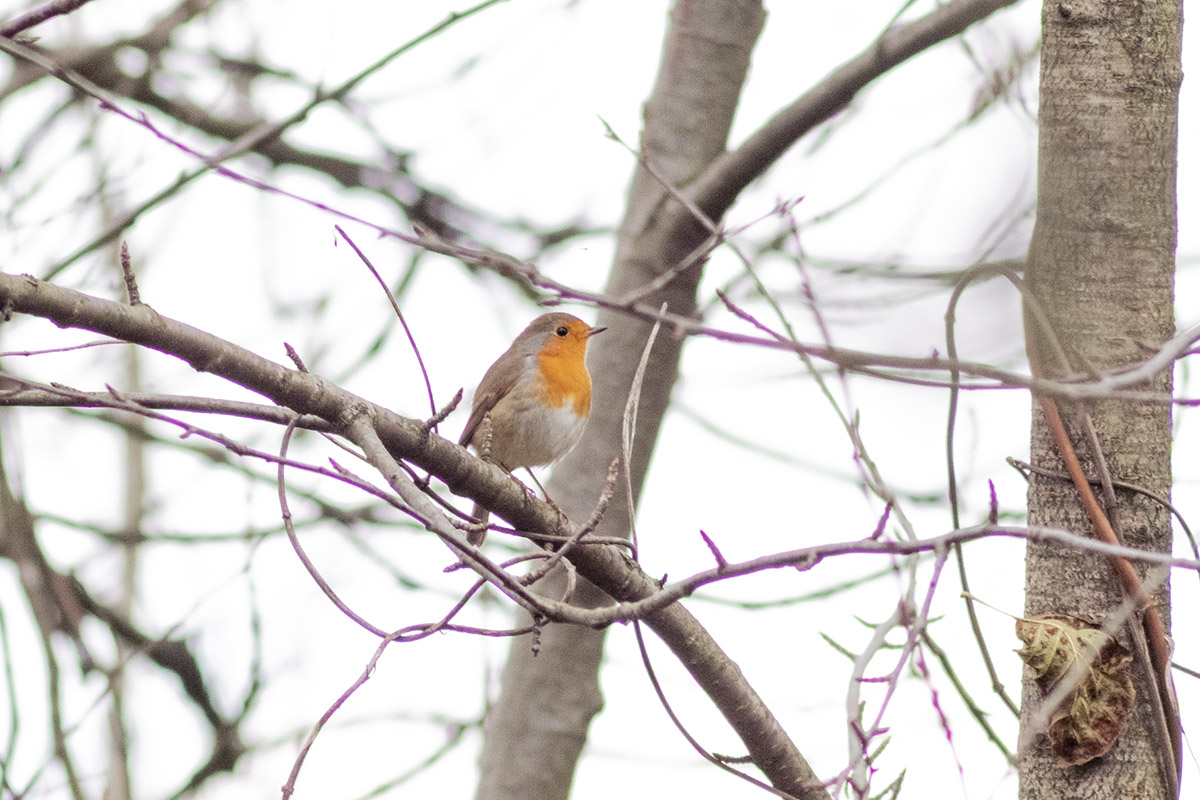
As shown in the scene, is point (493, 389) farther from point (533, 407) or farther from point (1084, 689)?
point (1084, 689)

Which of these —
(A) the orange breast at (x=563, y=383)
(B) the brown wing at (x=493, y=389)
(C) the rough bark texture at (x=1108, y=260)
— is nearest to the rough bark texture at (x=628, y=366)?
(A) the orange breast at (x=563, y=383)

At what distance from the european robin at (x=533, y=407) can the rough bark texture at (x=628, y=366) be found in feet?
0.41

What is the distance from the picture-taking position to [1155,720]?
6.91 ft

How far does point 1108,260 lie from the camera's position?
2.27 metres

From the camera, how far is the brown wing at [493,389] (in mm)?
4645

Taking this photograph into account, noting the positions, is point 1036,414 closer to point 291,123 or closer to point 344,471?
point 344,471

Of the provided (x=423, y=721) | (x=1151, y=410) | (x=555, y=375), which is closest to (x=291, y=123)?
(x=555, y=375)

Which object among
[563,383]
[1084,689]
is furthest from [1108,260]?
[563,383]

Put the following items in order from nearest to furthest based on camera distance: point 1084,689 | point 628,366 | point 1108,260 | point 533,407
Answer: point 1084,689, point 1108,260, point 533,407, point 628,366

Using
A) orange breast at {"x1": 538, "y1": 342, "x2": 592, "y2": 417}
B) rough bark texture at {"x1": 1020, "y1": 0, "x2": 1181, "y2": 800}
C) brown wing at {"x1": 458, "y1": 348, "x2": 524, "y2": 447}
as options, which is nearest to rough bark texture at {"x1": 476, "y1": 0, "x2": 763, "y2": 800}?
orange breast at {"x1": 538, "y1": 342, "x2": 592, "y2": 417}

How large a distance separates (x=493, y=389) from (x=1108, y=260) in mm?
2870

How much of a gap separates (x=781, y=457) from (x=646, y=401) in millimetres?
1255

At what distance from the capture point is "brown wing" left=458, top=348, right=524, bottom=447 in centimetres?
464

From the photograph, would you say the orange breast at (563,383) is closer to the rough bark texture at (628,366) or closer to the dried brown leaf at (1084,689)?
the rough bark texture at (628,366)
